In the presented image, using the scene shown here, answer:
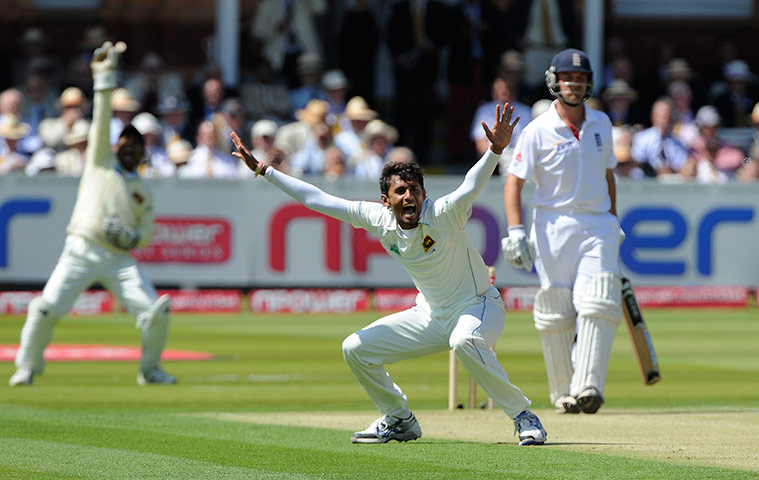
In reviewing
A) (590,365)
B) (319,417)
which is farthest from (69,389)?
(590,365)

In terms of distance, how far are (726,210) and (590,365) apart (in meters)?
9.44

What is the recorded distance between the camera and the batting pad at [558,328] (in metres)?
8.95

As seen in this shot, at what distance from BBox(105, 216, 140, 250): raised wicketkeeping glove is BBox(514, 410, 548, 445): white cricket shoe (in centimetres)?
426

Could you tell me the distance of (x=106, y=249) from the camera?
36.3 ft

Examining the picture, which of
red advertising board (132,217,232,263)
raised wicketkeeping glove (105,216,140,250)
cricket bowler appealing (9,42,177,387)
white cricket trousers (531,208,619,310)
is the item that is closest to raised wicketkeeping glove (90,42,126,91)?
cricket bowler appealing (9,42,177,387)

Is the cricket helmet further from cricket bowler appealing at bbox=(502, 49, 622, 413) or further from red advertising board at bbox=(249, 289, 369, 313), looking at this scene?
red advertising board at bbox=(249, 289, 369, 313)

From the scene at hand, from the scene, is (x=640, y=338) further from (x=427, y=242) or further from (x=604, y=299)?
(x=427, y=242)

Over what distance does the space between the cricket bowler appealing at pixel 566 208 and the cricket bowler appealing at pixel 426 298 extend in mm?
1048

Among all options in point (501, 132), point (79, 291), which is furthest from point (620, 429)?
point (79, 291)

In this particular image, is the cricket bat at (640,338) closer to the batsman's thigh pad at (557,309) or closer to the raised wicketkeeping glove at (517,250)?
the batsman's thigh pad at (557,309)

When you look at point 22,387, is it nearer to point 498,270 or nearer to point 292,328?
point 292,328

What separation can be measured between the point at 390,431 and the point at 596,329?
144 cm

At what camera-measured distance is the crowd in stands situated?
693 inches

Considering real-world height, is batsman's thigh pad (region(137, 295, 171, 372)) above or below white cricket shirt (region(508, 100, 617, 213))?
below
